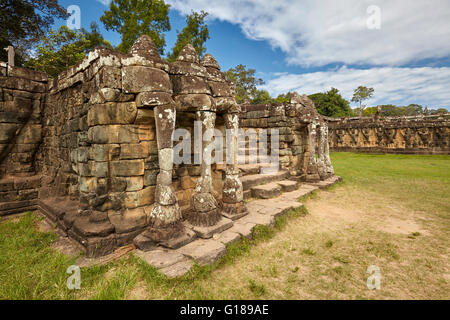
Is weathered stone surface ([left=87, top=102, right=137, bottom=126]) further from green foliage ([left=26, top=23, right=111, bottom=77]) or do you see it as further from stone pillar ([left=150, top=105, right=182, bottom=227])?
green foliage ([left=26, top=23, right=111, bottom=77])

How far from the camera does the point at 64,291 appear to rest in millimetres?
2381

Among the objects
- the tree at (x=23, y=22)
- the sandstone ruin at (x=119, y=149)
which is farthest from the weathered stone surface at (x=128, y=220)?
the tree at (x=23, y=22)

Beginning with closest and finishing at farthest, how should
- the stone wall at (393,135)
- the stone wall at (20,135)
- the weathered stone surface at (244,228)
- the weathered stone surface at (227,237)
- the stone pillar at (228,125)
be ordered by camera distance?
the weathered stone surface at (227,237)
the weathered stone surface at (244,228)
the stone pillar at (228,125)
the stone wall at (20,135)
the stone wall at (393,135)

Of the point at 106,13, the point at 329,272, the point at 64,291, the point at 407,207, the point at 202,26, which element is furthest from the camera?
the point at 202,26

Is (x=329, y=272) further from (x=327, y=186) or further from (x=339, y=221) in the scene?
(x=327, y=186)

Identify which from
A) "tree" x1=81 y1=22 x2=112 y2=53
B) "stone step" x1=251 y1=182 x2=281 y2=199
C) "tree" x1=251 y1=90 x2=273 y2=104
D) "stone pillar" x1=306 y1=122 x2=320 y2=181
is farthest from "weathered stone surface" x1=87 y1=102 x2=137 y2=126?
"tree" x1=251 y1=90 x2=273 y2=104

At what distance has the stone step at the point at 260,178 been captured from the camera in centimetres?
630

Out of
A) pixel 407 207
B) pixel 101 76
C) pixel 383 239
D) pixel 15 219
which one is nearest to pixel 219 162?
pixel 101 76

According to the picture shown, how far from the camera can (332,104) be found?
1499 inches

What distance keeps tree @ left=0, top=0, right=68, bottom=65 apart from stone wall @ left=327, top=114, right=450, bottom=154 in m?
25.3

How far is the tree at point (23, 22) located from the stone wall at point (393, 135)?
83.0 ft

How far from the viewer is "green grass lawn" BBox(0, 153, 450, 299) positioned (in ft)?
8.05

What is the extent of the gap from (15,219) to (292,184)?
754 cm

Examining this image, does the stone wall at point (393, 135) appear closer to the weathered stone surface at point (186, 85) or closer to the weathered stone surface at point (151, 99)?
the weathered stone surface at point (186, 85)
